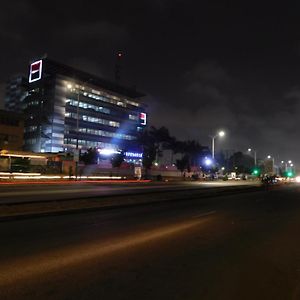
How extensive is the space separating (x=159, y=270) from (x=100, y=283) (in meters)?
1.37

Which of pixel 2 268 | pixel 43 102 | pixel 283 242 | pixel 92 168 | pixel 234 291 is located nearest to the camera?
pixel 234 291

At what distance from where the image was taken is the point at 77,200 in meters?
20.2

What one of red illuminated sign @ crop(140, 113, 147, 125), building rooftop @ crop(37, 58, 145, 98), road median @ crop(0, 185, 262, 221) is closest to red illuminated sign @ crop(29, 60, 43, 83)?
building rooftop @ crop(37, 58, 145, 98)

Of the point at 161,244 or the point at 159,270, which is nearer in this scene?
the point at 159,270

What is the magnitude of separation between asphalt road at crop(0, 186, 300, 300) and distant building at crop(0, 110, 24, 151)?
96.3 m

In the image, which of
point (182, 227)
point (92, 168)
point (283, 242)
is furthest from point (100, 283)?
point (92, 168)

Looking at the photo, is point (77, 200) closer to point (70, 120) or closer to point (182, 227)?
point (182, 227)

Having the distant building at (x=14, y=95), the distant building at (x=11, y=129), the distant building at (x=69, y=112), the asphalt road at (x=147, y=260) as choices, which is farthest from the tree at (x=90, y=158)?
the distant building at (x=14, y=95)

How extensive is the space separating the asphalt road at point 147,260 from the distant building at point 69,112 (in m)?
114

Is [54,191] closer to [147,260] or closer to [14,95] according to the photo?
[147,260]

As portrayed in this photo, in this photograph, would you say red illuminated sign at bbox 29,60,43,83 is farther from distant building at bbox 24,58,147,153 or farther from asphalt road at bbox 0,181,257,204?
asphalt road at bbox 0,181,257,204

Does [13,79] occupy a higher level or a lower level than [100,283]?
higher

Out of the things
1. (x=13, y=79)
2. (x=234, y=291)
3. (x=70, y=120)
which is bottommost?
(x=234, y=291)

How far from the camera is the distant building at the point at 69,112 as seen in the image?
14312 cm
